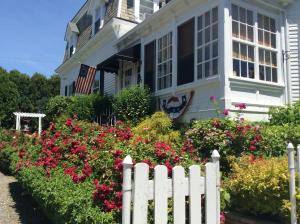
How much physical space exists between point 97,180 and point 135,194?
150 centimetres

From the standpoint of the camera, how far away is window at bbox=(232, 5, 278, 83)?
10.6m

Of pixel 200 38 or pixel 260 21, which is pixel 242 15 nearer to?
pixel 260 21

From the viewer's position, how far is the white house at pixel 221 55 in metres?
10.4

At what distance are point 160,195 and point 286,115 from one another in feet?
24.9

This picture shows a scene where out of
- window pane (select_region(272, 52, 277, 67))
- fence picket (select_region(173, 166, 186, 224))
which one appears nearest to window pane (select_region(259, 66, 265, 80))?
window pane (select_region(272, 52, 277, 67))

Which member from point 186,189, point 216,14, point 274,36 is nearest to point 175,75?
point 216,14

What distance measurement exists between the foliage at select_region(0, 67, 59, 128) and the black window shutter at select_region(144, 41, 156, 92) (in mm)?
19961

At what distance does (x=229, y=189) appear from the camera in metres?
5.47

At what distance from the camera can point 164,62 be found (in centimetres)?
1337

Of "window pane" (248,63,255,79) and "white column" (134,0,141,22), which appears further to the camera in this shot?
"white column" (134,0,141,22)

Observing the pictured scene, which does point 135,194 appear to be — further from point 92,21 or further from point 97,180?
point 92,21

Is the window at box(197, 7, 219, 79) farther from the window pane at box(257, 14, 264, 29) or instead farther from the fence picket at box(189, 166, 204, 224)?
the fence picket at box(189, 166, 204, 224)

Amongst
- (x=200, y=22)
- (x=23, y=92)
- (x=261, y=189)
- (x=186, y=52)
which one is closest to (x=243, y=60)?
(x=200, y=22)

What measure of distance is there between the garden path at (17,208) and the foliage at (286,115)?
21.5ft
